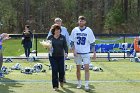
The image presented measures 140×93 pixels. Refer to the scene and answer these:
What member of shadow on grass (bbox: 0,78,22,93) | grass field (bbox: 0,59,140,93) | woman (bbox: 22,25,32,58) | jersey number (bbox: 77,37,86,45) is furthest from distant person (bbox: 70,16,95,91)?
woman (bbox: 22,25,32,58)

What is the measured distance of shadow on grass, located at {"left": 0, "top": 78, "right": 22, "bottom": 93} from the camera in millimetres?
12209

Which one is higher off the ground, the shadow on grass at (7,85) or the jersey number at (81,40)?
the jersey number at (81,40)

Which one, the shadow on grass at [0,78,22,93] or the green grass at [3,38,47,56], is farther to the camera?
the green grass at [3,38,47,56]

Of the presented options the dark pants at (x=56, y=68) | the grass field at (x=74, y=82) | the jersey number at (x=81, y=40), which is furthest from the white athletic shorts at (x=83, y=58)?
the grass field at (x=74, y=82)

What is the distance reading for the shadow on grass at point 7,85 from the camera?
12.2 metres

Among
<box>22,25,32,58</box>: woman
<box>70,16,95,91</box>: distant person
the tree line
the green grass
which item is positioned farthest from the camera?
the tree line

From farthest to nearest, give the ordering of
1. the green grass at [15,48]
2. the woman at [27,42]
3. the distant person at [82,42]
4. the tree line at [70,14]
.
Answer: the tree line at [70,14] → the green grass at [15,48] → the woman at [27,42] → the distant person at [82,42]

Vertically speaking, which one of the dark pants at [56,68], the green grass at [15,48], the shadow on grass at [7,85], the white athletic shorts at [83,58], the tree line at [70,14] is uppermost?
the tree line at [70,14]

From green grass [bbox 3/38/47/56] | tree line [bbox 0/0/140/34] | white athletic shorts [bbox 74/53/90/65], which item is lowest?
white athletic shorts [bbox 74/53/90/65]

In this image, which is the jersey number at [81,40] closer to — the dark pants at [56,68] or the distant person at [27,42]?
the dark pants at [56,68]

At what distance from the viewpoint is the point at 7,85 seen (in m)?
13.2

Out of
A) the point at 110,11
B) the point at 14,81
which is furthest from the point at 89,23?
the point at 14,81

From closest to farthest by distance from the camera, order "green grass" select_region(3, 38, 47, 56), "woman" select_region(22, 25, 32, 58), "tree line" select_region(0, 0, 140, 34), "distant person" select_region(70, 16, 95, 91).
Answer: "distant person" select_region(70, 16, 95, 91)
"woman" select_region(22, 25, 32, 58)
"green grass" select_region(3, 38, 47, 56)
"tree line" select_region(0, 0, 140, 34)

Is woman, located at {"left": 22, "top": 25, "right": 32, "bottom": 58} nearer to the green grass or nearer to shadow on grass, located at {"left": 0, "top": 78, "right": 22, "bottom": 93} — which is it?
the green grass
